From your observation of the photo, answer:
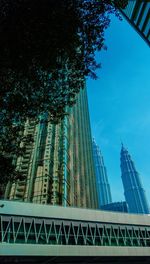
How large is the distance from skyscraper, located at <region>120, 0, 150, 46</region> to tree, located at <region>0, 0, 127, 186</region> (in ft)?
33.0

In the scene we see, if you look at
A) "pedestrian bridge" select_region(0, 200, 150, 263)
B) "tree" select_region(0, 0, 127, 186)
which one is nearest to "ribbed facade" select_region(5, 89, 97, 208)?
"pedestrian bridge" select_region(0, 200, 150, 263)

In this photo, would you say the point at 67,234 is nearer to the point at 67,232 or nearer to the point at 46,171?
the point at 67,232

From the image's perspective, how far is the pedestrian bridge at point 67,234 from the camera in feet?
84.9

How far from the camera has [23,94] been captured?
10594mm

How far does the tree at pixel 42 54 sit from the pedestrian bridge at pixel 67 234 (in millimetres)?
18343

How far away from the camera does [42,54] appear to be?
9.70 m

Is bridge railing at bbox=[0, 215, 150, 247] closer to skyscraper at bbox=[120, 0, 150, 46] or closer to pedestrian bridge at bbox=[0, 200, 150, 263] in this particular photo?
pedestrian bridge at bbox=[0, 200, 150, 263]

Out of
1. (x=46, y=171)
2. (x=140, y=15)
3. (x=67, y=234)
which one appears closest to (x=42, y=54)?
(x=140, y=15)

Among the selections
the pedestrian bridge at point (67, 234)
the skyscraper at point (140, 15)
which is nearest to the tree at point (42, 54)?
the skyscraper at point (140, 15)

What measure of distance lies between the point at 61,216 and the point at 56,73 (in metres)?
23.3

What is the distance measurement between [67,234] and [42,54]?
82.5ft

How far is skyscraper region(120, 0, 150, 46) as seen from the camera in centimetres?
1877
